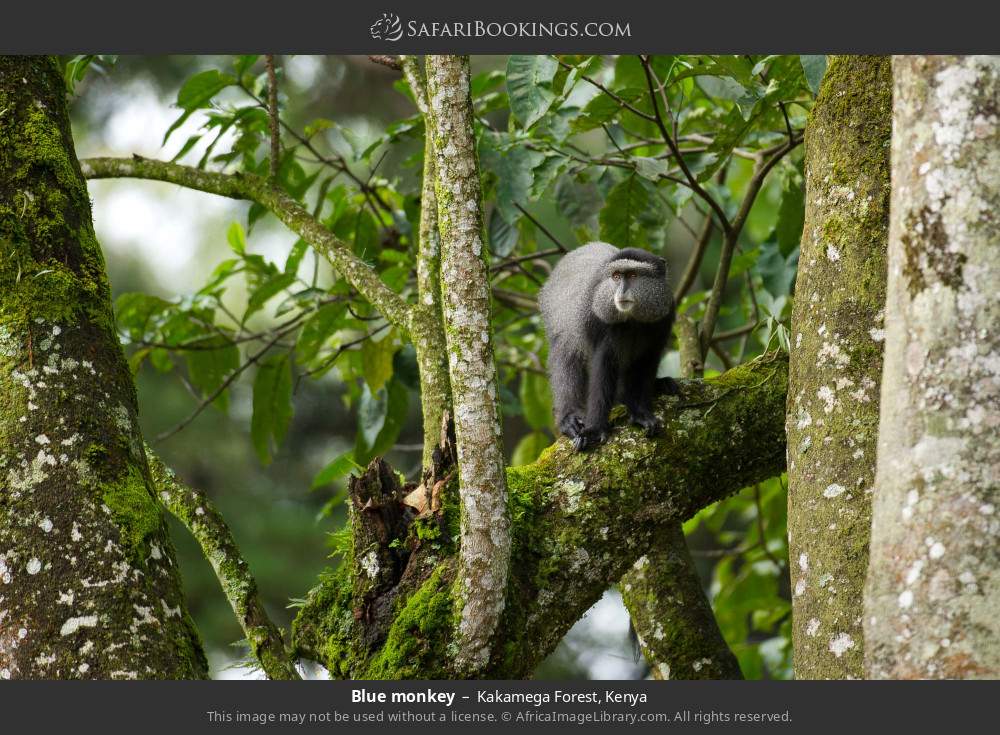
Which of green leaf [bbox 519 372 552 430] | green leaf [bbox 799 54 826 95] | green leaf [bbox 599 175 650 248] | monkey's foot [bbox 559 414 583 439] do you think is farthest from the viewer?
green leaf [bbox 519 372 552 430]

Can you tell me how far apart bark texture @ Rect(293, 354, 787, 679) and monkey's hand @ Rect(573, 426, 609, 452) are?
0.17 feet

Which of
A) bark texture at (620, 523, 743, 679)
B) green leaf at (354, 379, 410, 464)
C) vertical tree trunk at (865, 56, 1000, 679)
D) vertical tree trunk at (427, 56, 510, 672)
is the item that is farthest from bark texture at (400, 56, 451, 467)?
vertical tree trunk at (865, 56, 1000, 679)

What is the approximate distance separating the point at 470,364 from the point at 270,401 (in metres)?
3.05

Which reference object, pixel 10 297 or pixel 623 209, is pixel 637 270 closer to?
pixel 623 209

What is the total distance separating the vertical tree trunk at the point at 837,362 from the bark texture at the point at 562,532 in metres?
0.66

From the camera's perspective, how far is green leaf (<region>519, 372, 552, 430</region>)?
7414 millimetres

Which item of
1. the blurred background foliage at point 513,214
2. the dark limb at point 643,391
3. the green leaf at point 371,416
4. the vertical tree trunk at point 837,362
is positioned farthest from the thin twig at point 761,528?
the vertical tree trunk at point 837,362

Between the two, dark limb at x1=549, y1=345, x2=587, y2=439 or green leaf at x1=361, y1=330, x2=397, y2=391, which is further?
green leaf at x1=361, y1=330, x2=397, y2=391

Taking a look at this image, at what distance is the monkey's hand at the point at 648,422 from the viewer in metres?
4.56

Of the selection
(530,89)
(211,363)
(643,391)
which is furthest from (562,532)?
(211,363)

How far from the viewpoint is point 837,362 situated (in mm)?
3832

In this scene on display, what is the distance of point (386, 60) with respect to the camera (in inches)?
179

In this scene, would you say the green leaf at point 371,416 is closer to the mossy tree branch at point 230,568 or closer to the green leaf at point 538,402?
the green leaf at point 538,402

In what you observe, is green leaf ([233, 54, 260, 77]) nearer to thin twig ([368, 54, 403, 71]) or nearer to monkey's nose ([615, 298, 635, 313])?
thin twig ([368, 54, 403, 71])
